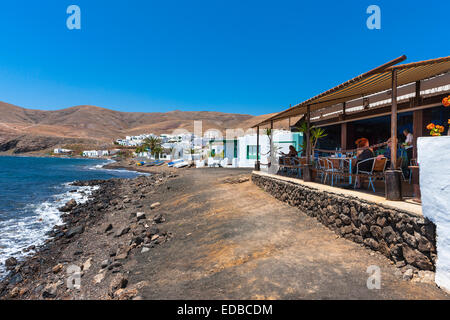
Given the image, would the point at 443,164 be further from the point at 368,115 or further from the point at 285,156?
the point at 368,115

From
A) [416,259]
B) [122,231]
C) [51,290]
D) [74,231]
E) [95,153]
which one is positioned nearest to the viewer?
[416,259]

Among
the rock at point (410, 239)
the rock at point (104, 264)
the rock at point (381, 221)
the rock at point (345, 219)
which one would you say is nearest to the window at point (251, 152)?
the rock at point (104, 264)

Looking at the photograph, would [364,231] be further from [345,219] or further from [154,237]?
[154,237]

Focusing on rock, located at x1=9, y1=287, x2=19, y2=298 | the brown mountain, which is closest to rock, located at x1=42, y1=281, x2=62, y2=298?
rock, located at x1=9, y1=287, x2=19, y2=298

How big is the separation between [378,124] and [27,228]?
1597 centimetres

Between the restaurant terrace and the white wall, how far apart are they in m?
0.42

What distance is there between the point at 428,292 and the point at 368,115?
866 cm

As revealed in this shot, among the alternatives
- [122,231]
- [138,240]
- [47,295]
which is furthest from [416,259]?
[122,231]

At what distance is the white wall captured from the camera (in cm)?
283

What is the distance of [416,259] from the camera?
3184mm

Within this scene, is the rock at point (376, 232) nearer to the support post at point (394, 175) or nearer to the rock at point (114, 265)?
the support post at point (394, 175)

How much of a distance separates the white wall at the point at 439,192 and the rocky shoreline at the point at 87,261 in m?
3.96

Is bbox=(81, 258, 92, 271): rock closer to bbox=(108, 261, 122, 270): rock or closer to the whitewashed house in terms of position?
bbox=(108, 261, 122, 270): rock
